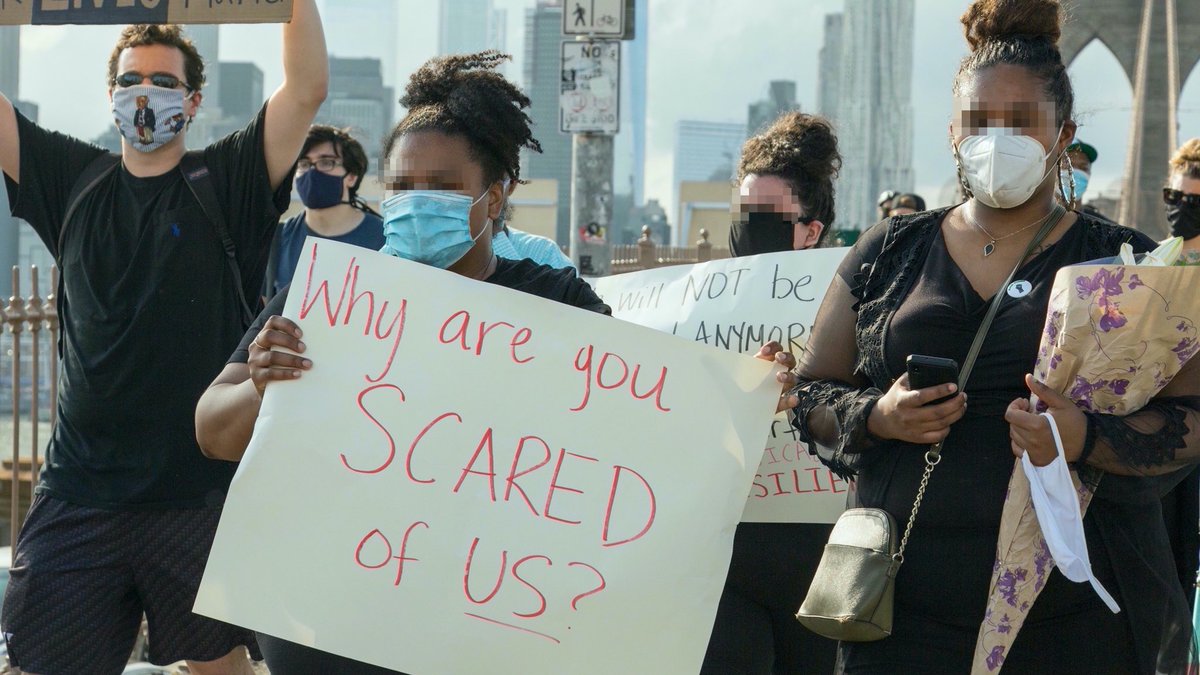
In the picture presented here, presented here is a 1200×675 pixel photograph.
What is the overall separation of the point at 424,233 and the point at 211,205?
50.0 inches

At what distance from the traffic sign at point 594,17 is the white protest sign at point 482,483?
609cm

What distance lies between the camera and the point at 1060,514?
2670 mm

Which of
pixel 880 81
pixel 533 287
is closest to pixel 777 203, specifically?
pixel 533 287

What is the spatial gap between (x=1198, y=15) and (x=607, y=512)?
108 ft

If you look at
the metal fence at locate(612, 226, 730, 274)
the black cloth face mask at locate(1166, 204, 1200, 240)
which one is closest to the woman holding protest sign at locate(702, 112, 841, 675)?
the black cloth face mask at locate(1166, 204, 1200, 240)

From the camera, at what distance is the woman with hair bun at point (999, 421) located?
9.02 feet

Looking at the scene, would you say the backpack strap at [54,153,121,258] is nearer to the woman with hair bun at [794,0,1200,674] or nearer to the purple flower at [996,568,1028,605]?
the woman with hair bun at [794,0,1200,674]

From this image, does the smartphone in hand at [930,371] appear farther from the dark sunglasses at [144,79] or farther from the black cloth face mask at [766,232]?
the dark sunglasses at [144,79]

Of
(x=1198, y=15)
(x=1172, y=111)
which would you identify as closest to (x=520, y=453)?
(x=1172, y=111)

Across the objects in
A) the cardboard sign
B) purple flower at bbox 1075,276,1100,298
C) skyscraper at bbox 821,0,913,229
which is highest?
skyscraper at bbox 821,0,913,229

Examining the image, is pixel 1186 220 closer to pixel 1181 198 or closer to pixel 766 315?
pixel 1181 198

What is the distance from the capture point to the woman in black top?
2.96m

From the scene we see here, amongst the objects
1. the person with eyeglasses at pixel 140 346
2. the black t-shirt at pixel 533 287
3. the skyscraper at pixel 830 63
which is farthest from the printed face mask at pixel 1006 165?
the skyscraper at pixel 830 63

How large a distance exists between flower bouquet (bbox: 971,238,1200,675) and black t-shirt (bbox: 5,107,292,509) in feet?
7.57
